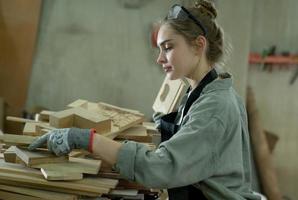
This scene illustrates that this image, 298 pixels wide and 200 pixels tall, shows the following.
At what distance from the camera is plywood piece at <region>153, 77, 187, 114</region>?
7.69 feet

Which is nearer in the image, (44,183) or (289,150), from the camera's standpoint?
(44,183)

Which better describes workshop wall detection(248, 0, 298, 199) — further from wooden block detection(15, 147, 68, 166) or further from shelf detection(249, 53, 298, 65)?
wooden block detection(15, 147, 68, 166)

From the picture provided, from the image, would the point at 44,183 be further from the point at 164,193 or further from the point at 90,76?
the point at 90,76

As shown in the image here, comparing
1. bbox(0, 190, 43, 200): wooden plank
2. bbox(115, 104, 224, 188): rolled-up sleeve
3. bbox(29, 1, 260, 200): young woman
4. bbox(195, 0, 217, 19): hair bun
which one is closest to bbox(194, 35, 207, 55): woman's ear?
bbox(29, 1, 260, 200): young woman

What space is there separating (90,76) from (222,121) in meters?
2.02

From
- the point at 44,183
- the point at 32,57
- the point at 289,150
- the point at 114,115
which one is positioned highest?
the point at 32,57

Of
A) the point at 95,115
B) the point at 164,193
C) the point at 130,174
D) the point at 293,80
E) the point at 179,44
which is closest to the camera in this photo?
the point at 130,174

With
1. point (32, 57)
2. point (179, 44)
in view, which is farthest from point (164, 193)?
point (32, 57)

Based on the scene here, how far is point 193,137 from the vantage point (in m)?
1.44

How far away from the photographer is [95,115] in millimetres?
1847

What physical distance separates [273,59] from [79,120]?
6.47 ft

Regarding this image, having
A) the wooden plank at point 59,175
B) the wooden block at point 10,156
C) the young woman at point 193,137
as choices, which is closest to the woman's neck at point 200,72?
the young woman at point 193,137

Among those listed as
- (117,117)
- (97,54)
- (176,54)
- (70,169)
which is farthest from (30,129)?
(97,54)

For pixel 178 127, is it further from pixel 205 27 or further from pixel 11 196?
pixel 11 196
